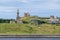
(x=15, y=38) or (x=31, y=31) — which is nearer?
(x=15, y=38)

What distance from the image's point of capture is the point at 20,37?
26.5m

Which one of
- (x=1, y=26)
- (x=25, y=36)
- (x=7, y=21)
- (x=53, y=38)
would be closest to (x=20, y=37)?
(x=25, y=36)

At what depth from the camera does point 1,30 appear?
Result: 30516 millimetres

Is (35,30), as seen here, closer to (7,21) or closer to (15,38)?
(15,38)

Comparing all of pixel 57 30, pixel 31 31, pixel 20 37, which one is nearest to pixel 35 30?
pixel 31 31

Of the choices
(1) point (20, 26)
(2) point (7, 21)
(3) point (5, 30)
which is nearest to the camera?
(3) point (5, 30)

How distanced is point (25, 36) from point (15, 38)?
1.60 metres

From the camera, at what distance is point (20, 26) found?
3228 centimetres

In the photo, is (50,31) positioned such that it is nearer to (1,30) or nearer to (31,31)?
(31,31)

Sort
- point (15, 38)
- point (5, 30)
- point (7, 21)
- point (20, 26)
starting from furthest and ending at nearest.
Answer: point (7, 21), point (20, 26), point (5, 30), point (15, 38)

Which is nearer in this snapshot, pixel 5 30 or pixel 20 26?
pixel 5 30

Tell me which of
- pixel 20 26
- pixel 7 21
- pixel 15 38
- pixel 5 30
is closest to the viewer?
pixel 15 38

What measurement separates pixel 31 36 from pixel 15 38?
2205mm

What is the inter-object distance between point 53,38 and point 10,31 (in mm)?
6368
